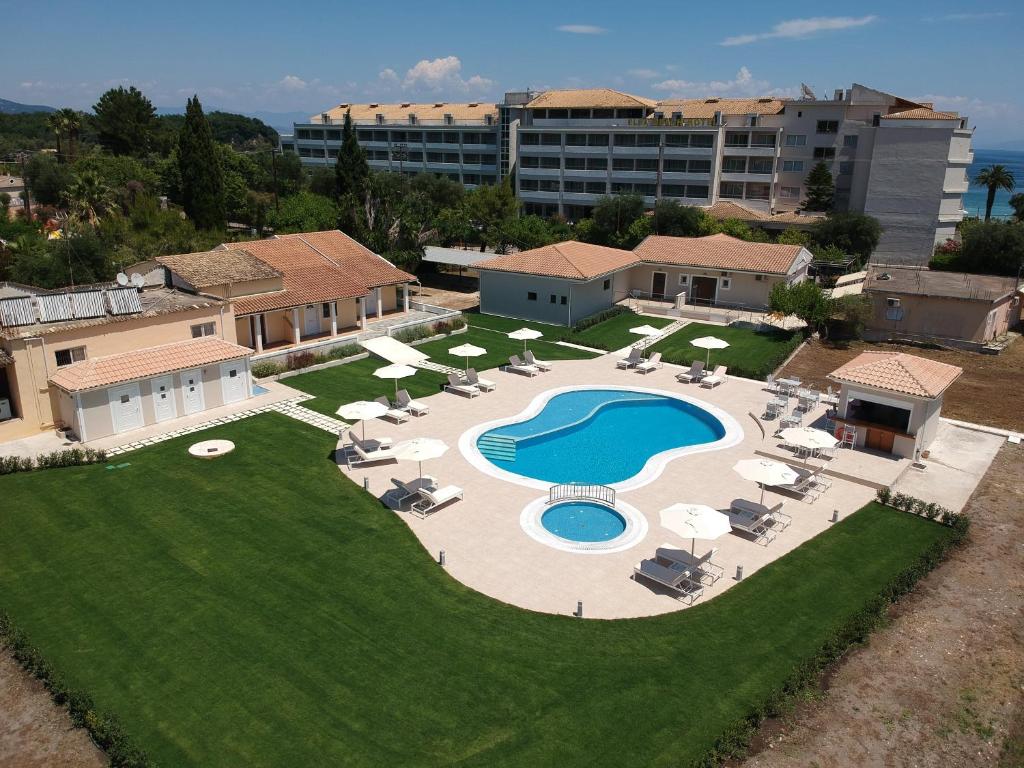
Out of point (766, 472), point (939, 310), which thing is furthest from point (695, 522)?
point (939, 310)

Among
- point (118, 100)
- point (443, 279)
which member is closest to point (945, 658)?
point (443, 279)

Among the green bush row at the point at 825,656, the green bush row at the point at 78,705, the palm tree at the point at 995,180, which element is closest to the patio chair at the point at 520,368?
the green bush row at the point at 825,656

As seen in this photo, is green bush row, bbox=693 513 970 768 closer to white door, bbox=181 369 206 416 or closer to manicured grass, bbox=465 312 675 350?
manicured grass, bbox=465 312 675 350

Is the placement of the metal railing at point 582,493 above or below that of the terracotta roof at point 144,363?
below

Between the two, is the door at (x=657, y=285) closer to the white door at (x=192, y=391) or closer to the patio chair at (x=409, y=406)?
the patio chair at (x=409, y=406)

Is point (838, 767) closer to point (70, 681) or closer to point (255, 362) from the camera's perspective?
point (70, 681)

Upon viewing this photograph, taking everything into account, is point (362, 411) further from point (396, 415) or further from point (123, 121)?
point (123, 121)

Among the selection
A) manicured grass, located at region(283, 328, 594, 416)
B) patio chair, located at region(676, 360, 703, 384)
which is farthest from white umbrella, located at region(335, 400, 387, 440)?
patio chair, located at region(676, 360, 703, 384)
